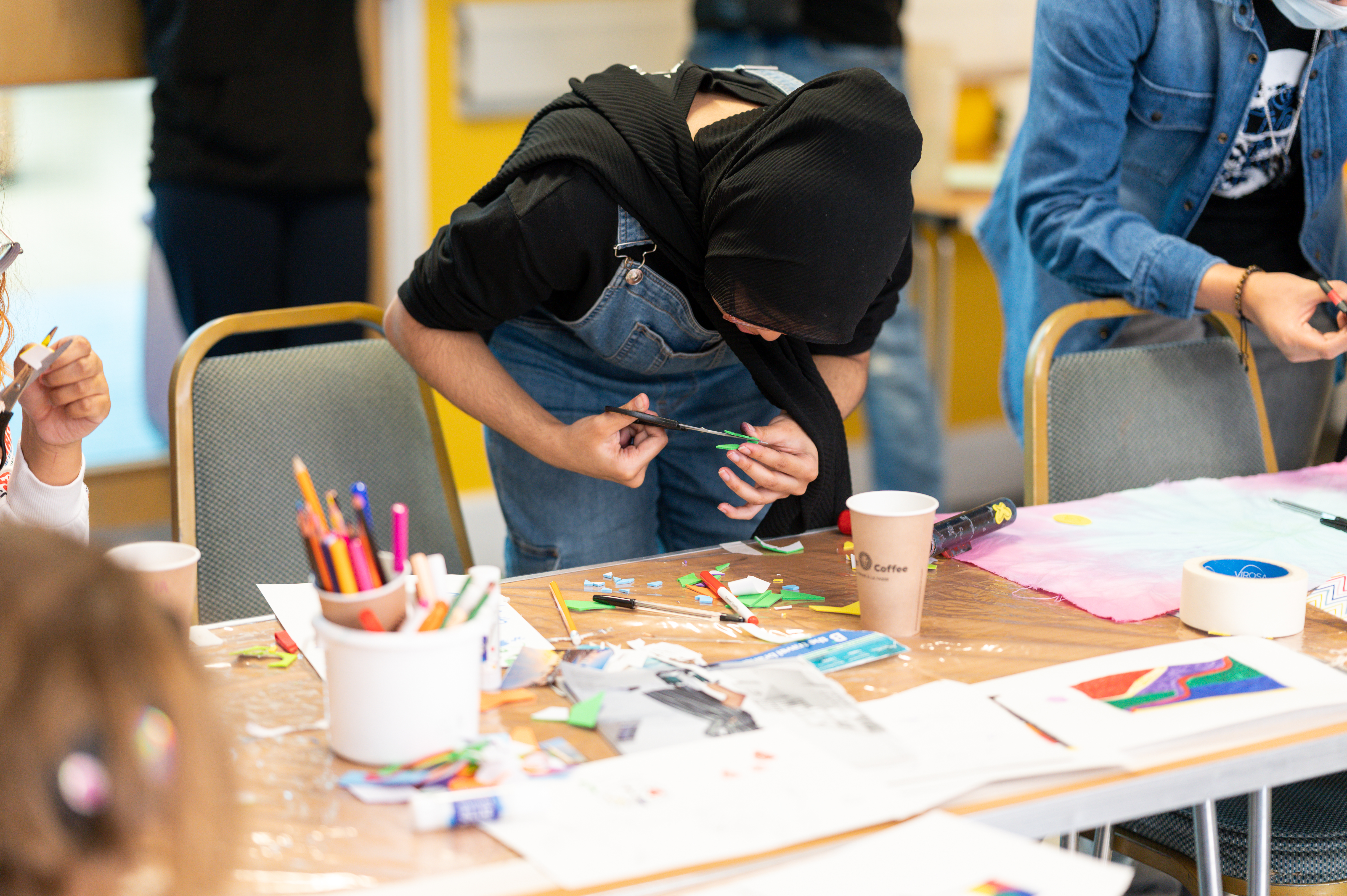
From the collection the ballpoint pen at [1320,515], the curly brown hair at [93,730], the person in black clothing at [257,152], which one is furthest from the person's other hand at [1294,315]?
the person in black clothing at [257,152]

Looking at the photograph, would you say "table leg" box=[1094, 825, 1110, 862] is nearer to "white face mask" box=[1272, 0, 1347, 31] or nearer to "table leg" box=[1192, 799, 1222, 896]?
"table leg" box=[1192, 799, 1222, 896]

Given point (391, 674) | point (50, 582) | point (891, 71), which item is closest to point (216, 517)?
point (391, 674)

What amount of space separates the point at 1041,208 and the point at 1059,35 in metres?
0.25

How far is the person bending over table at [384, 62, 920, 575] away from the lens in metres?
1.30

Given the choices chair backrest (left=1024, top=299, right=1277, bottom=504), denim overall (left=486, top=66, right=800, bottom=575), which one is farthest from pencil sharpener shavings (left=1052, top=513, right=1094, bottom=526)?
denim overall (left=486, top=66, right=800, bottom=575)

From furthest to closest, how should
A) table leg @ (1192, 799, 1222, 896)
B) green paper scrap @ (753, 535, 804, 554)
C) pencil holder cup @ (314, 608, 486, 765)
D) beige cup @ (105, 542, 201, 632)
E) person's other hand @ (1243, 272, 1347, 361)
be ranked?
person's other hand @ (1243, 272, 1347, 361) < green paper scrap @ (753, 535, 804, 554) < table leg @ (1192, 799, 1222, 896) < beige cup @ (105, 542, 201, 632) < pencil holder cup @ (314, 608, 486, 765)

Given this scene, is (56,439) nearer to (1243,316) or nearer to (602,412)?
(602,412)

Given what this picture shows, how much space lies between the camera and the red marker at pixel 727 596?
124 centimetres

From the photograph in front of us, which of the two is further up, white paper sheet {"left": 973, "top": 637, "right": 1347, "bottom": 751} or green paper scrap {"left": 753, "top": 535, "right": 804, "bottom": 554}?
white paper sheet {"left": 973, "top": 637, "right": 1347, "bottom": 751}

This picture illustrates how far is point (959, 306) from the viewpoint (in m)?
4.15

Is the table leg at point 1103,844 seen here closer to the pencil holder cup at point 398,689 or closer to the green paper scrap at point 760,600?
the green paper scrap at point 760,600

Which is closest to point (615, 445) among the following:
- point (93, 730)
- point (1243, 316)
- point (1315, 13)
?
point (1243, 316)

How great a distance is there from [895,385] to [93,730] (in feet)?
9.62

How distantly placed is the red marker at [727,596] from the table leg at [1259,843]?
46cm
